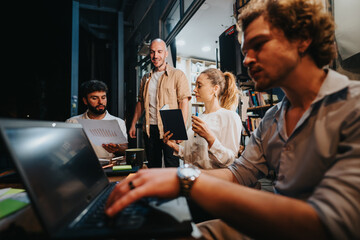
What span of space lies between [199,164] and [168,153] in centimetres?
89

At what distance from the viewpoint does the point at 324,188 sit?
1.29 feet

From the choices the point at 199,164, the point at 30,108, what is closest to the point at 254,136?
the point at 199,164

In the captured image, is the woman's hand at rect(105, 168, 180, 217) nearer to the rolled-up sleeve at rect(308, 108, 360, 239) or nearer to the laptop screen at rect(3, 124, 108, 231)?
the laptop screen at rect(3, 124, 108, 231)

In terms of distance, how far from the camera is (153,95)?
2662mm

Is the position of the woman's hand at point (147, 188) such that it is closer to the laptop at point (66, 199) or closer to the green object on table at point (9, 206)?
the laptop at point (66, 199)

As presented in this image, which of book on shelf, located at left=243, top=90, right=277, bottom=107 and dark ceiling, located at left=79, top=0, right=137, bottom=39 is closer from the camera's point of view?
book on shelf, located at left=243, top=90, right=277, bottom=107

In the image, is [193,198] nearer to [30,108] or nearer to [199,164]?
[199,164]

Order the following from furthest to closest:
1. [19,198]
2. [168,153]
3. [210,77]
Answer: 1. [168,153]
2. [210,77]
3. [19,198]

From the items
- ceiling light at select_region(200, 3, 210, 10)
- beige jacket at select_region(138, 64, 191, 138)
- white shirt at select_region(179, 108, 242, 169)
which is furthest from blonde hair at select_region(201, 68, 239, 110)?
ceiling light at select_region(200, 3, 210, 10)

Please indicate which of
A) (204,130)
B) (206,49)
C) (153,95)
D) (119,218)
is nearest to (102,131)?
(204,130)

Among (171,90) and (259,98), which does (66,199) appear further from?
(259,98)

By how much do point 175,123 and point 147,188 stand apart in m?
1.02

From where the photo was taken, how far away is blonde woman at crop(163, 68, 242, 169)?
4.35ft

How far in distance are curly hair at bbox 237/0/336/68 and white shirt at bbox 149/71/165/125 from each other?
79.8 inches
